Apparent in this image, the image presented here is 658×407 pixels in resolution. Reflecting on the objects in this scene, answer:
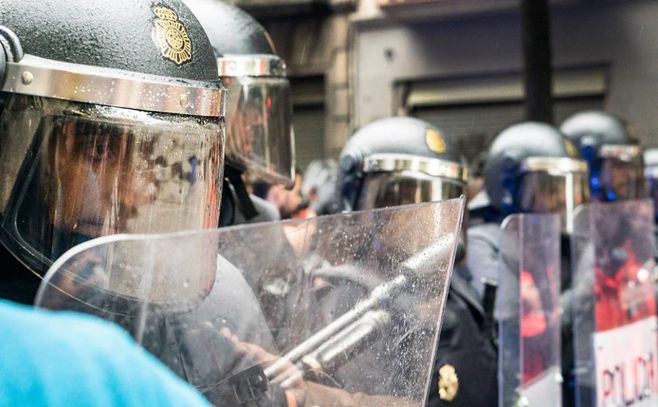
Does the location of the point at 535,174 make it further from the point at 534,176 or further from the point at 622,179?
the point at 622,179

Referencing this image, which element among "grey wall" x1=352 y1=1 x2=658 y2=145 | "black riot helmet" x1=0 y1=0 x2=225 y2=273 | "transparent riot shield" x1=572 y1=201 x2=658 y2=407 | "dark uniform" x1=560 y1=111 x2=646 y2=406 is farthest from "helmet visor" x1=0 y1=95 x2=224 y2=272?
"grey wall" x1=352 y1=1 x2=658 y2=145

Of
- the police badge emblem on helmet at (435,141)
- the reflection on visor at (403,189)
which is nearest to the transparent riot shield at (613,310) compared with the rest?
the reflection on visor at (403,189)

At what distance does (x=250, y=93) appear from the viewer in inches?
136

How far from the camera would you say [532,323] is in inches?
115

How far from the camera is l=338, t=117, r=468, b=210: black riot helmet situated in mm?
3408

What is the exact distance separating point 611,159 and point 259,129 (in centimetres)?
305

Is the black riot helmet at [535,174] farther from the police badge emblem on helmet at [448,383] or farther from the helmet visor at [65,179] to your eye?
the helmet visor at [65,179]

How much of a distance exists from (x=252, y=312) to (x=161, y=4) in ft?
2.80

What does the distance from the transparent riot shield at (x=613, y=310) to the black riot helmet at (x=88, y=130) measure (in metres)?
1.76

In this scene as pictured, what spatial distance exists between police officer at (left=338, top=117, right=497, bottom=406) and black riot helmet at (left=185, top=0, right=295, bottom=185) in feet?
0.88

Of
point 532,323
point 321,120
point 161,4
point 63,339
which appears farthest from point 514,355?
point 321,120

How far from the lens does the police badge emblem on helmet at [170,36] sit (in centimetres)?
186

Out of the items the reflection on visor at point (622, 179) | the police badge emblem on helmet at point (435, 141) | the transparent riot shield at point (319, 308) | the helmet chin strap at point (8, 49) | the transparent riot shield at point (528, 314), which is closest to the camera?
the transparent riot shield at point (319, 308)

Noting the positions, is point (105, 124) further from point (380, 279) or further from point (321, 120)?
point (321, 120)
